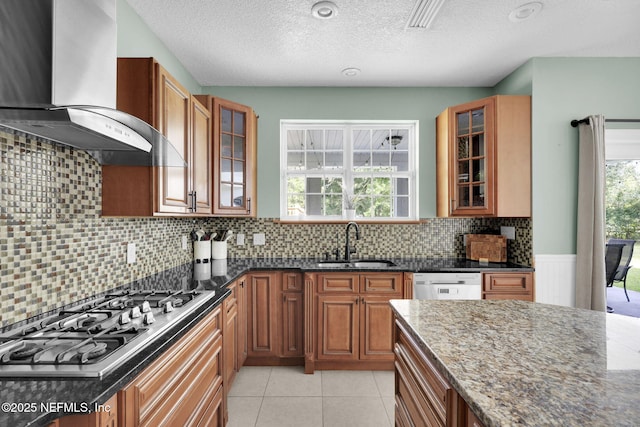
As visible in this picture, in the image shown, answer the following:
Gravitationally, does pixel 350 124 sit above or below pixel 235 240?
above

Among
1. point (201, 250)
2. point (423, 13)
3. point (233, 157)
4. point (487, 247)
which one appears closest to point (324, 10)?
point (423, 13)

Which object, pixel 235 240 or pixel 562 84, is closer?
pixel 562 84

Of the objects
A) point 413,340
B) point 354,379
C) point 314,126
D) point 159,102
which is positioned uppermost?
point 314,126

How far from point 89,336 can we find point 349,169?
2899mm

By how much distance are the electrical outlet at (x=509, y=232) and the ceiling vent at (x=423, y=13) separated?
2094 mm

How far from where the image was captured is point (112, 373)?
38.0 inches

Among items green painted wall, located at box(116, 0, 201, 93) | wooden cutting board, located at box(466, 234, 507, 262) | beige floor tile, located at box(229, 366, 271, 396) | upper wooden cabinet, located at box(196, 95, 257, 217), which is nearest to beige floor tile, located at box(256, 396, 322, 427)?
beige floor tile, located at box(229, 366, 271, 396)

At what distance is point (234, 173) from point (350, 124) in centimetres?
144

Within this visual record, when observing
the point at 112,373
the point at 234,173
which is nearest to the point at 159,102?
the point at 234,173

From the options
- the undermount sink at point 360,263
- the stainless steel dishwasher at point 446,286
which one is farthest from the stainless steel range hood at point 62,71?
the stainless steel dishwasher at point 446,286

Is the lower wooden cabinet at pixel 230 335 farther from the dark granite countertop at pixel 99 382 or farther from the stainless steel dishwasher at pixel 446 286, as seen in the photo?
the stainless steel dishwasher at pixel 446 286

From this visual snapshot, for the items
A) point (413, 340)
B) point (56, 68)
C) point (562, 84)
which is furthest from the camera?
point (562, 84)

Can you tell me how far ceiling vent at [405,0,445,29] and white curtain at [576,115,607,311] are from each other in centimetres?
176

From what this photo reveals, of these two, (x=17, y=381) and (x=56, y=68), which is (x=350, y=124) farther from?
(x=17, y=381)
